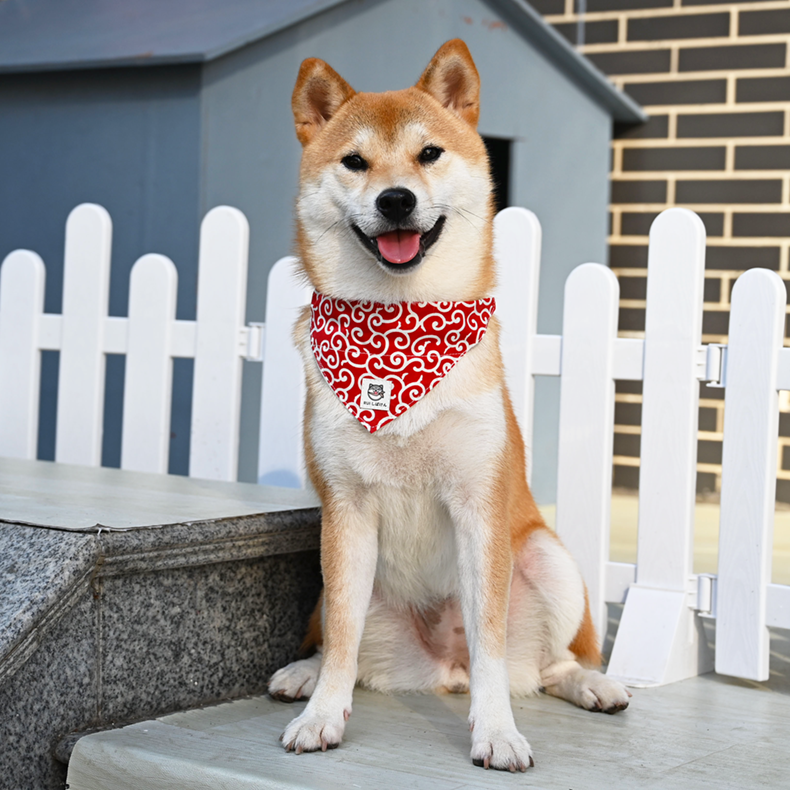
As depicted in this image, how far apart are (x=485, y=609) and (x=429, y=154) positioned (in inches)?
35.6

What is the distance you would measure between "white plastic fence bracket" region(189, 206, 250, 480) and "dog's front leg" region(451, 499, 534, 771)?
133 centimetres

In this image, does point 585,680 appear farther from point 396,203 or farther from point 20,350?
point 20,350

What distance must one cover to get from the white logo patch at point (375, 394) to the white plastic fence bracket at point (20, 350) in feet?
6.11

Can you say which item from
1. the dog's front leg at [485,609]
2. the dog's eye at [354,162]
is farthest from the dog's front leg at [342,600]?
the dog's eye at [354,162]

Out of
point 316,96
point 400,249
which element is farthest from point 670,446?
point 316,96

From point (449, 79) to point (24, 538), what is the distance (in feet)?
4.19

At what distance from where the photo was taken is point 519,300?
289 cm

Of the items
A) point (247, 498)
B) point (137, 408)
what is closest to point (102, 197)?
point (137, 408)

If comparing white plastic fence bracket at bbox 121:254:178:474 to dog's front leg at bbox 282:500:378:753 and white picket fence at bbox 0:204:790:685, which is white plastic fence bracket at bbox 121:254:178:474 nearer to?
white picket fence at bbox 0:204:790:685

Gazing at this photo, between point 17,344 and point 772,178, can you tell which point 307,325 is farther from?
point 772,178

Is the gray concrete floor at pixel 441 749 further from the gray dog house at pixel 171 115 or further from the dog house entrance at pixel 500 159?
the dog house entrance at pixel 500 159

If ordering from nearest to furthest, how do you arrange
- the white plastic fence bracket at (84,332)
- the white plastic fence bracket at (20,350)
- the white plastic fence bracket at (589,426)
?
the white plastic fence bracket at (589,426)
the white plastic fence bracket at (84,332)
the white plastic fence bracket at (20,350)

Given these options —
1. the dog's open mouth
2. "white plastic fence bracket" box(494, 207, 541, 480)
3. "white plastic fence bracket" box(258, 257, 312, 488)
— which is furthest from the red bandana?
"white plastic fence bracket" box(258, 257, 312, 488)

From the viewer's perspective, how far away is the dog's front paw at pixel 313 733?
6.27ft
